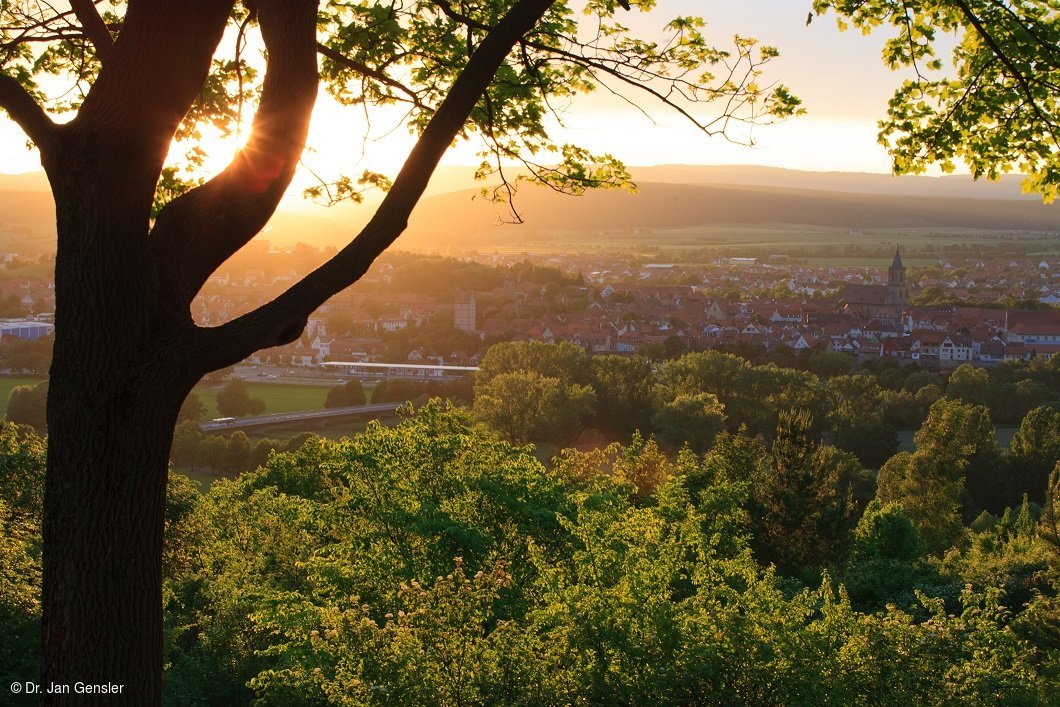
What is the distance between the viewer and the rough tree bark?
322 cm

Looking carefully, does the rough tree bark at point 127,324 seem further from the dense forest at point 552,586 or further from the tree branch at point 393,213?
the dense forest at point 552,586

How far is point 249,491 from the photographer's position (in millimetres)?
20359

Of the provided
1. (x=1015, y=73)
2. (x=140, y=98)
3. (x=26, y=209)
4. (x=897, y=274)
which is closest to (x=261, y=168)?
(x=140, y=98)

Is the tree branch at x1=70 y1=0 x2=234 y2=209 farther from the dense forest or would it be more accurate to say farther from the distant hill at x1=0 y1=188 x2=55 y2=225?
the distant hill at x1=0 y1=188 x2=55 y2=225

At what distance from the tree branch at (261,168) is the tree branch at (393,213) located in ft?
0.86

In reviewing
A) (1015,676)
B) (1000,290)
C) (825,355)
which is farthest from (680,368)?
(1000,290)

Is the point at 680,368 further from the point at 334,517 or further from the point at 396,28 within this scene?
the point at 396,28

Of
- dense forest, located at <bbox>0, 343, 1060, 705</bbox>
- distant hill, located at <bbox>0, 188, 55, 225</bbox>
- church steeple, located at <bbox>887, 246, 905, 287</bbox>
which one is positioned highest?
distant hill, located at <bbox>0, 188, 55, 225</bbox>

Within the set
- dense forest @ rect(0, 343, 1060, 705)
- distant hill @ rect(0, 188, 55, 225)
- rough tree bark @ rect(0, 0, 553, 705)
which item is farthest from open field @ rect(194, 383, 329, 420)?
distant hill @ rect(0, 188, 55, 225)

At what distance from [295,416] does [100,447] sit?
55064 mm

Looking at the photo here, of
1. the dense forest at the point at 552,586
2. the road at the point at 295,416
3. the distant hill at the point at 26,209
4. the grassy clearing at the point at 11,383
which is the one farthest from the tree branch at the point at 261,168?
the distant hill at the point at 26,209

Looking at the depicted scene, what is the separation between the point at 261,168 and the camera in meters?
3.51

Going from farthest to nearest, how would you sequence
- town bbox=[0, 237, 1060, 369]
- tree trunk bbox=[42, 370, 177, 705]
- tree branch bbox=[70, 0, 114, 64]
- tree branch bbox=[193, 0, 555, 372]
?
town bbox=[0, 237, 1060, 369] → tree branch bbox=[70, 0, 114, 64] → tree branch bbox=[193, 0, 555, 372] → tree trunk bbox=[42, 370, 177, 705]

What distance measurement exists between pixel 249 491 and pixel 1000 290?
129446mm
